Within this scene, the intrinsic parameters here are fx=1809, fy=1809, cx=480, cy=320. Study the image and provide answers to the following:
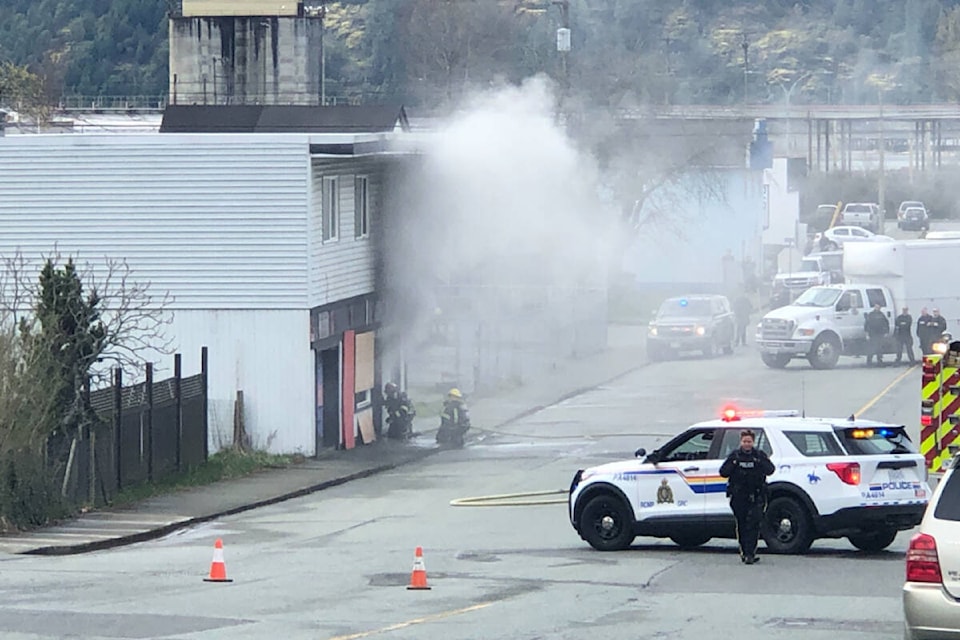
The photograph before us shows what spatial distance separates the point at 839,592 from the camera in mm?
15891

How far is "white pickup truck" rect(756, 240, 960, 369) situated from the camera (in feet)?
150

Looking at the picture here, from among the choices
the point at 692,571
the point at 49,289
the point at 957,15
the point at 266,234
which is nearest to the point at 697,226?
the point at 266,234

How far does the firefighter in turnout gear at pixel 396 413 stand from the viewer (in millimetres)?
34906

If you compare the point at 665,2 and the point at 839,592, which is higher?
the point at 665,2

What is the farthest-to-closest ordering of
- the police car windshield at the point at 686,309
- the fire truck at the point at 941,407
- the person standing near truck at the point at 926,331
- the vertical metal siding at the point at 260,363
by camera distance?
the police car windshield at the point at 686,309 → the person standing near truck at the point at 926,331 → the vertical metal siding at the point at 260,363 → the fire truck at the point at 941,407

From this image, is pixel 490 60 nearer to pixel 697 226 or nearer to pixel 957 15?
pixel 697 226

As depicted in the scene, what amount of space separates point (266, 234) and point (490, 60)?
209 feet

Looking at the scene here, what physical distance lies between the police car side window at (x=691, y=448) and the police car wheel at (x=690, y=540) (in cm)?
82

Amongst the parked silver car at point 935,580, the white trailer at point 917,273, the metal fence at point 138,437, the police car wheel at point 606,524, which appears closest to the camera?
the parked silver car at point 935,580

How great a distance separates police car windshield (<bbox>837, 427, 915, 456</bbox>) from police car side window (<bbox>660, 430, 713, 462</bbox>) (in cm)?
144

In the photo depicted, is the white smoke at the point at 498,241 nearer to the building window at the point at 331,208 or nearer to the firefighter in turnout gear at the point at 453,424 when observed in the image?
the firefighter in turnout gear at the point at 453,424

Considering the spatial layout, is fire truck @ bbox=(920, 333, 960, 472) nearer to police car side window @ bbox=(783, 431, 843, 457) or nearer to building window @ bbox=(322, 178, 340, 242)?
police car side window @ bbox=(783, 431, 843, 457)

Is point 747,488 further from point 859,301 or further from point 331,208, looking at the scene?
point 859,301

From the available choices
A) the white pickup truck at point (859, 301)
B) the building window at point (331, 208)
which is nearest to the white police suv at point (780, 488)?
the building window at point (331, 208)
